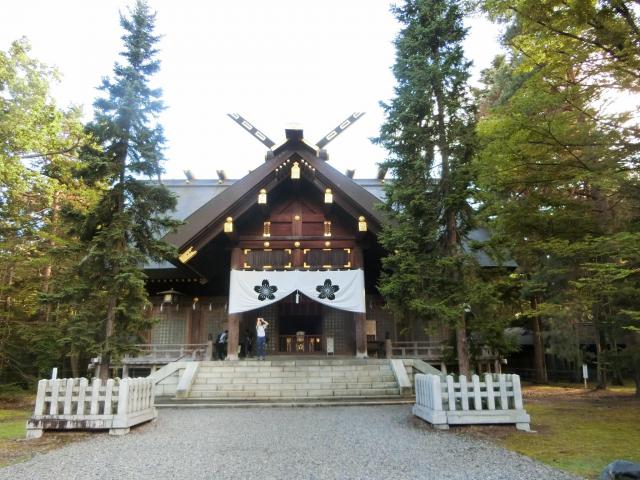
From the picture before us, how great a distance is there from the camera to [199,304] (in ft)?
53.3

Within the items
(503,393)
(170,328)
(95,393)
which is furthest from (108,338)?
(170,328)

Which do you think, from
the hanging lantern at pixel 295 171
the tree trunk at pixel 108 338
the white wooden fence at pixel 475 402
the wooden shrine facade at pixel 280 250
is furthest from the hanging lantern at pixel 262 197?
the white wooden fence at pixel 475 402

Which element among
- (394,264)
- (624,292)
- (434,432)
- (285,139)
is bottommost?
(434,432)

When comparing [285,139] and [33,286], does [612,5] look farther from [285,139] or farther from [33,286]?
[33,286]

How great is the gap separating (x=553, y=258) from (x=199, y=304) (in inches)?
477

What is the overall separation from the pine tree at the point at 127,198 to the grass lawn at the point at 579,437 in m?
6.51

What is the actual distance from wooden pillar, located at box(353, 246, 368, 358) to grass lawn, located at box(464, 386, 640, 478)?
4900 mm

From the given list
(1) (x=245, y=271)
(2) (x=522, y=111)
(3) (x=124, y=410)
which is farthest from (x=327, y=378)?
(2) (x=522, y=111)

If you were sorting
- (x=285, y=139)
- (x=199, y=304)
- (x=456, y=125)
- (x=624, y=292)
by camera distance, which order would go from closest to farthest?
1. (x=624, y=292)
2. (x=456, y=125)
3. (x=285, y=139)
4. (x=199, y=304)

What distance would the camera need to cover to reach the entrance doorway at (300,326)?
1598cm

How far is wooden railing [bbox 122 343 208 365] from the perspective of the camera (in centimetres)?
1416

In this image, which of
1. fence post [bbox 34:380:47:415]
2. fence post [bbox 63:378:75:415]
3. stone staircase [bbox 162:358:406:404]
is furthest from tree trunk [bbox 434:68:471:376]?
fence post [bbox 34:380:47:415]

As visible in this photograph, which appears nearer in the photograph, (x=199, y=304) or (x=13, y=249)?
(x=13, y=249)

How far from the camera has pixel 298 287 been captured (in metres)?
13.5
